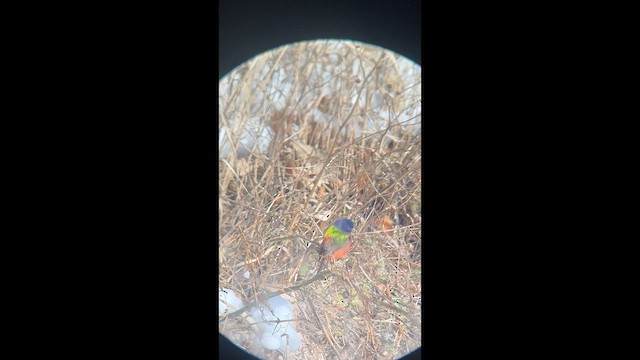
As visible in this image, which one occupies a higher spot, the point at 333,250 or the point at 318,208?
the point at 318,208

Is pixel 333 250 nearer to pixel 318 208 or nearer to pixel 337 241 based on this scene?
pixel 337 241

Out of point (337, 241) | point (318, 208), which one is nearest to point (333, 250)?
point (337, 241)
